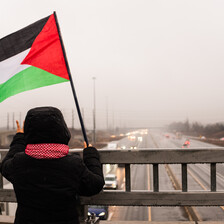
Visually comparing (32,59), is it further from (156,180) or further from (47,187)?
(156,180)

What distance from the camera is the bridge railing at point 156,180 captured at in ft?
8.72

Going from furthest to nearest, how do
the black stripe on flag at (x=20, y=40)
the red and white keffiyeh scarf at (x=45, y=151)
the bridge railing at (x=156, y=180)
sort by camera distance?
the black stripe on flag at (x=20, y=40) < the bridge railing at (x=156, y=180) < the red and white keffiyeh scarf at (x=45, y=151)

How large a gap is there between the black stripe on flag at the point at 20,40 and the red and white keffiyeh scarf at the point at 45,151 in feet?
4.99

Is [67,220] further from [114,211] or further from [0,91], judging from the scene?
[114,211]

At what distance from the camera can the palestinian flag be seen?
287 cm

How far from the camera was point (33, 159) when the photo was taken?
1.81m

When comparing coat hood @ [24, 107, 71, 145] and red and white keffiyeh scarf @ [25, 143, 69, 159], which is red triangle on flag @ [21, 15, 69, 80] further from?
red and white keffiyeh scarf @ [25, 143, 69, 159]

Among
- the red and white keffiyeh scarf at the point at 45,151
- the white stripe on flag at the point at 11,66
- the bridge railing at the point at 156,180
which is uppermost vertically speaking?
the white stripe on flag at the point at 11,66

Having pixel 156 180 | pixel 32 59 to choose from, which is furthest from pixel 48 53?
pixel 156 180

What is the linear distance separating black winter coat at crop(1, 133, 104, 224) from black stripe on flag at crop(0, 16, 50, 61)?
1.50m

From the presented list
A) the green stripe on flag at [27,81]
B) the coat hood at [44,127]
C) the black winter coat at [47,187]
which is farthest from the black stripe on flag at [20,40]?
the black winter coat at [47,187]

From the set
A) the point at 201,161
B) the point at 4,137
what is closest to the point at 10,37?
the point at 201,161

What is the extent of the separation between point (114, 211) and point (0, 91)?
20884 mm

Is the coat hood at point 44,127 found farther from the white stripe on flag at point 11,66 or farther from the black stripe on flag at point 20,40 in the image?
the black stripe on flag at point 20,40
